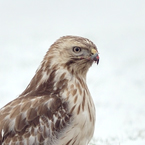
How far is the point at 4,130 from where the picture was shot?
4.35 m

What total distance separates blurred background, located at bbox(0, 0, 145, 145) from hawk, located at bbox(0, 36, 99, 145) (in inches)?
163

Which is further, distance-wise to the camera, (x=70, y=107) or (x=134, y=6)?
(x=134, y=6)

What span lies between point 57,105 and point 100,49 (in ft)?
49.1

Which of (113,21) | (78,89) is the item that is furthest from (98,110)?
(113,21)

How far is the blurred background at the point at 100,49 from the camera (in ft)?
38.3

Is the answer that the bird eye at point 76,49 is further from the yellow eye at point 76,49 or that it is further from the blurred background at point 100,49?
the blurred background at point 100,49

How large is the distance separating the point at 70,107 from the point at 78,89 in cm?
24

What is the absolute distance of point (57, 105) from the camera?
443cm

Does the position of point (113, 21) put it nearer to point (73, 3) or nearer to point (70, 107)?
point (73, 3)

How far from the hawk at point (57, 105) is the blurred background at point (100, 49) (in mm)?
4147

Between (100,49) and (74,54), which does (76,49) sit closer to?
(74,54)

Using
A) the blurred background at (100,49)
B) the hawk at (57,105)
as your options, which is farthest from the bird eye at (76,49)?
the blurred background at (100,49)

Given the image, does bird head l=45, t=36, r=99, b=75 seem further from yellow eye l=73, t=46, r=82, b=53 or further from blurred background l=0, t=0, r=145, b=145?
blurred background l=0, t=0, r=145, b=145

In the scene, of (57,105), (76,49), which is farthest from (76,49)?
(57,105)
